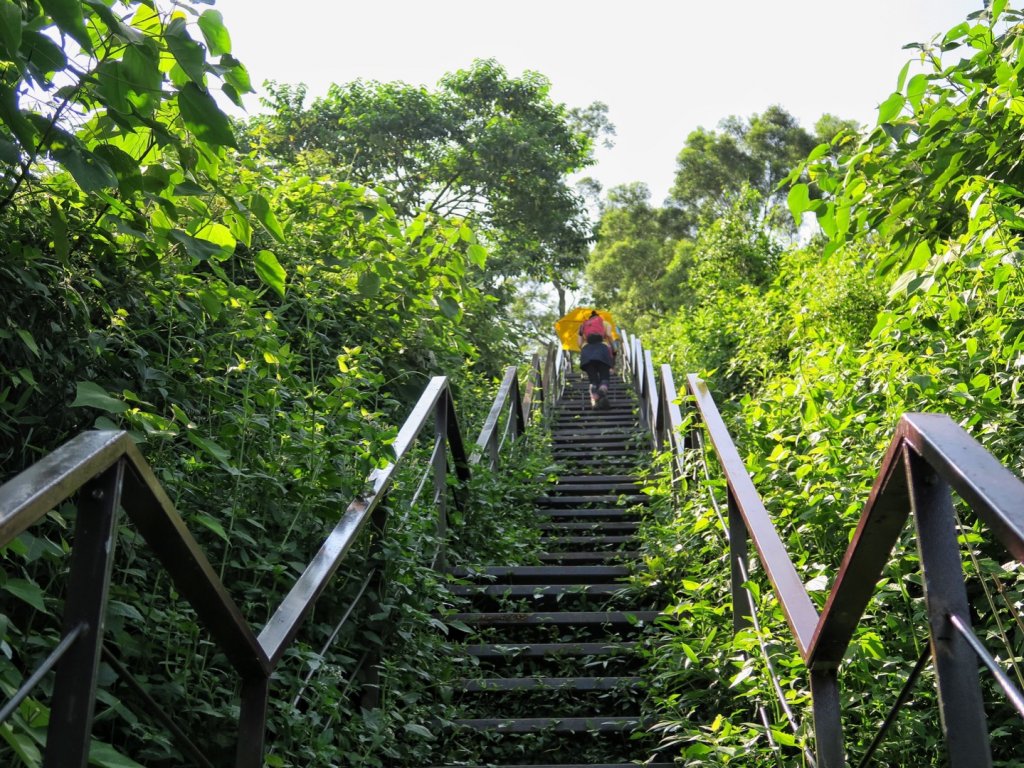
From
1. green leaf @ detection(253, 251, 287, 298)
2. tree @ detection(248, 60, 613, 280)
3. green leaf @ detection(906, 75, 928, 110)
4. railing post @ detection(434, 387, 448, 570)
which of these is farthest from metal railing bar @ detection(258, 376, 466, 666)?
tree @ detection(248, 60, 613, 280)

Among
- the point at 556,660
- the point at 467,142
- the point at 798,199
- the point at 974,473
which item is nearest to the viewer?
the point at 974,473

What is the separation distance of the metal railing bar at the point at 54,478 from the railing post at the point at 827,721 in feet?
4.98

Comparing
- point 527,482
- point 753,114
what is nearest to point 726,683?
point 527,482

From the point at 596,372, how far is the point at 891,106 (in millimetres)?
9542

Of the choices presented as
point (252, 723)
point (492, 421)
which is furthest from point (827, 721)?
point (492, 421)

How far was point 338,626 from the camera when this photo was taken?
10.3ft

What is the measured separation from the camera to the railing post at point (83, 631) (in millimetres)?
1403

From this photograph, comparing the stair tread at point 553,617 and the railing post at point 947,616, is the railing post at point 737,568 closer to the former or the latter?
the stair tread at point 553,617

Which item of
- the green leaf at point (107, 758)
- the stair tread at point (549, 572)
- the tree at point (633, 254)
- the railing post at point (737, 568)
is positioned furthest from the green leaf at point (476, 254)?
the tree at point (633, 254)

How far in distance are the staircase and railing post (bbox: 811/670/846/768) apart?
3.71 feet

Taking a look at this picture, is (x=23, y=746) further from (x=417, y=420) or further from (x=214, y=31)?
(x=417, y=420)

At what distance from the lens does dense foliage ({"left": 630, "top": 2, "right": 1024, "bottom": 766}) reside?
2.89 metres

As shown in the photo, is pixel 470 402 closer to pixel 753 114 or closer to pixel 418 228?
pixel 418 228

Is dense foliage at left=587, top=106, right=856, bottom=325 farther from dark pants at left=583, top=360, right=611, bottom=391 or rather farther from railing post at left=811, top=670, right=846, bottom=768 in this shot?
railing post at left=811, top=670, right=846, bottom=768
